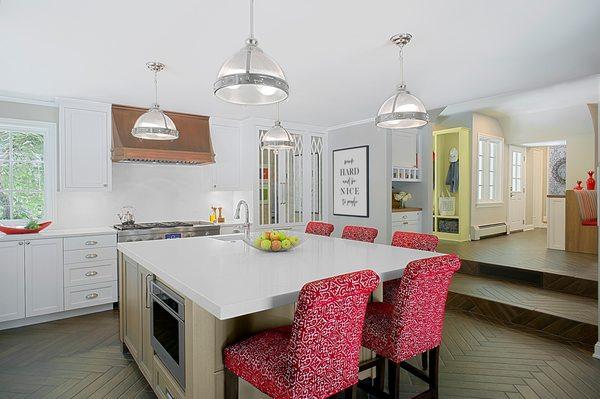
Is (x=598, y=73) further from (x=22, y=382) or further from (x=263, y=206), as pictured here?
(x=22, y=382)

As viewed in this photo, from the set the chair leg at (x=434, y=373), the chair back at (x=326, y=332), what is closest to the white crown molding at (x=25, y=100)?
A: the chair back at (x=326, y=332)

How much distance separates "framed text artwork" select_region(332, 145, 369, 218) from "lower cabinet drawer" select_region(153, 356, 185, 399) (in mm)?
4040

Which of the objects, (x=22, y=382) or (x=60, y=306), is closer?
(x=22, y=382)

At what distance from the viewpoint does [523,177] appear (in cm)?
895

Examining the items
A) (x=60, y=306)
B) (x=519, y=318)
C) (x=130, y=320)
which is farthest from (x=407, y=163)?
(x=60, y=306)

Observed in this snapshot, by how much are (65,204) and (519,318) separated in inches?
212

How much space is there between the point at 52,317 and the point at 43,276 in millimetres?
504

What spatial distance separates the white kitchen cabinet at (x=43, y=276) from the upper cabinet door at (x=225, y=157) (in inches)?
85.4

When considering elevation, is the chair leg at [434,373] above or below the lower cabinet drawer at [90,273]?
below

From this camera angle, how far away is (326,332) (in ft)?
4.52

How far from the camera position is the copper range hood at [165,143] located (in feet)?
14.4

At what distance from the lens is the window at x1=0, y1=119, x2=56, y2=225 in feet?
13.8

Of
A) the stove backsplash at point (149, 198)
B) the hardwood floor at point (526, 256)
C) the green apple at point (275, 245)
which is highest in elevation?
the stove backsplash at point (149, 198)

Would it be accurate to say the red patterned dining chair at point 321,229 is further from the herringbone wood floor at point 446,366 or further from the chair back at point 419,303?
the chair back at point 419,303
